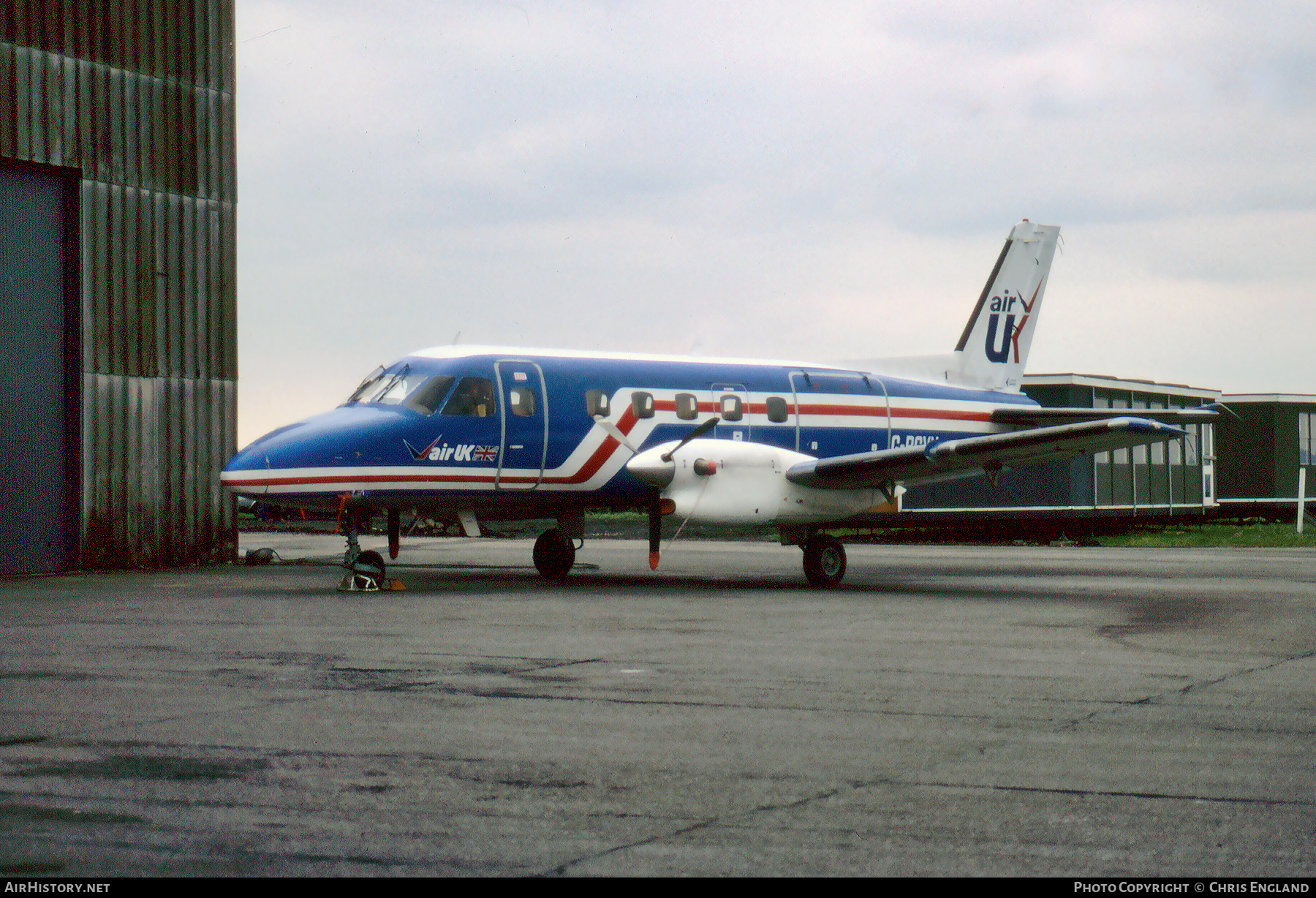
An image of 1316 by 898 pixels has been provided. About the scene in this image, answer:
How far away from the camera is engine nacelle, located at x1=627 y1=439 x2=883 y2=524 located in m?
17.2

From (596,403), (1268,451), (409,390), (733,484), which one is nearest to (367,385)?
(409,390)

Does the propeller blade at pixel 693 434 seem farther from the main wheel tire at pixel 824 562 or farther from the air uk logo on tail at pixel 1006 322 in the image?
the air uk logo on tail at pixel 1006 322

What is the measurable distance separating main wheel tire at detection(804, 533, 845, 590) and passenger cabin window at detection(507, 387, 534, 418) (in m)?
4.28

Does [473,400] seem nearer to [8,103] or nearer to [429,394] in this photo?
[429,394]

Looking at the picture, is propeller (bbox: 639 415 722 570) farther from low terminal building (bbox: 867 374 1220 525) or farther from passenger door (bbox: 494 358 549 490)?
low terminal building (bbox: 867 374 1220 525)

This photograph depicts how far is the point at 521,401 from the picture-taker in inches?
675

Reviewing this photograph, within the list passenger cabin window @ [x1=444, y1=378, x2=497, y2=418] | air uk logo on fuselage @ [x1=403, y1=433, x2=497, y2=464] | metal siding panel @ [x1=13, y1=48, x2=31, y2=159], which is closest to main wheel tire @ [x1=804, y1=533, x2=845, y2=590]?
air uk logo on fuselage @ [x1=403, y1=433, x2=497, y2=464]

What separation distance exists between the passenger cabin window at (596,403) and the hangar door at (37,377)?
30.2ft

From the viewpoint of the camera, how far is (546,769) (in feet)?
19.8

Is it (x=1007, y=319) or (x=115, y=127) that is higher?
(x=115, y=127)

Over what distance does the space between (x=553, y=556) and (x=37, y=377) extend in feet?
29.4

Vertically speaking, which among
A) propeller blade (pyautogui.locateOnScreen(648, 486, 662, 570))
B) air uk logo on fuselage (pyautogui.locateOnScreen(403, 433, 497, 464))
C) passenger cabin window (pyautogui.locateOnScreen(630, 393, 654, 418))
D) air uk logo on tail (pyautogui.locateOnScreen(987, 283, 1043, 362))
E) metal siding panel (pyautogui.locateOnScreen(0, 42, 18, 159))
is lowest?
propeller blade (pyautogui.locateOnScreen(648, 486, 662, 570))

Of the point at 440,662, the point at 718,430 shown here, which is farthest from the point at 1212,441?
the point at 440,662
